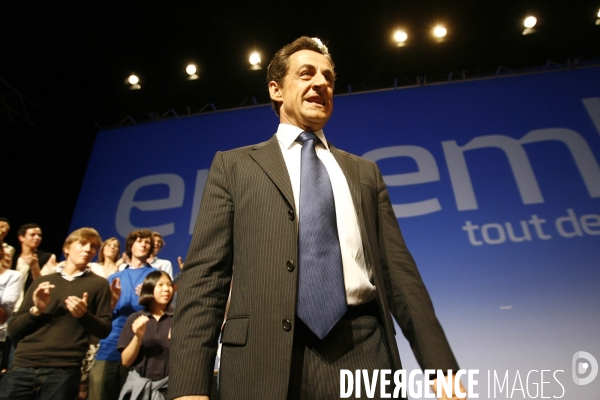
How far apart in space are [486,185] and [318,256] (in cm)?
369

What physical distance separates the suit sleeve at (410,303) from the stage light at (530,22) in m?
4.46

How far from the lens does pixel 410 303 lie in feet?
3.24

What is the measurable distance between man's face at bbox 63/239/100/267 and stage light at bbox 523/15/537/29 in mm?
4726

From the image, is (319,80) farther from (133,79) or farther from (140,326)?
(133,79)

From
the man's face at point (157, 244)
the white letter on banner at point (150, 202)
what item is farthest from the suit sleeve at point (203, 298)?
the white letter on banner at point (150, 202)

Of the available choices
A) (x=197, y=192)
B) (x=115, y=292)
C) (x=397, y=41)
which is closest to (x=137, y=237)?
(x=115, y=292)

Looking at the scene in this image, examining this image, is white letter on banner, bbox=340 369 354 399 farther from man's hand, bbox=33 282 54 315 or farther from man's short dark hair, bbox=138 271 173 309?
man's short dark hair, bbox=138 271 173 309

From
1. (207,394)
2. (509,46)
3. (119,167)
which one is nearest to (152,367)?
(207,394)

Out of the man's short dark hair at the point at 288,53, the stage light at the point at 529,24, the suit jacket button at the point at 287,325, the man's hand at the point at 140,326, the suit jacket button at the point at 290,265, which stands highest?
the stage light at the point at 529,24

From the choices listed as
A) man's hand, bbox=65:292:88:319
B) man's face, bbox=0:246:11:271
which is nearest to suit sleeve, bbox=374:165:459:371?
man's hand, bbox=65:292:88:319

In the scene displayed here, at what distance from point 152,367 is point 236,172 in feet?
5.94

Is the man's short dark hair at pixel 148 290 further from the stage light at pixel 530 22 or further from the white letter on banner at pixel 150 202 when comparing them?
the stage light at pixel 530 22

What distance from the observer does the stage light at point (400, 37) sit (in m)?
4.80

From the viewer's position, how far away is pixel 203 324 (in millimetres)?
922
